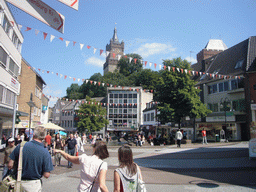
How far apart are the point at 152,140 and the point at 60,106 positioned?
55084 millimetres

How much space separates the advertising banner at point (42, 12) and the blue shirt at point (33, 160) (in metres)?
2.77

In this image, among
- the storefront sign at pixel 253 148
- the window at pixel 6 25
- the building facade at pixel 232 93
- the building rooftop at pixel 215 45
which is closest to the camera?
the storefront sign at pixel 253 148

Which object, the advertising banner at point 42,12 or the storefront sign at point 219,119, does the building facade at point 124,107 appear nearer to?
the storefront sign at point 219,119

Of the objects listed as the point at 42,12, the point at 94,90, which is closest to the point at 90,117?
the point at 94,90

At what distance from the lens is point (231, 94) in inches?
1192

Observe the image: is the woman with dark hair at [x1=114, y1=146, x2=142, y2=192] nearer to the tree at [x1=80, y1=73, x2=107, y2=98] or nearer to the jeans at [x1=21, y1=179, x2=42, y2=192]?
the jeans at [x1=21, y1=179, x2=42, y2=192]

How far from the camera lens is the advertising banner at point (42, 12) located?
473cm

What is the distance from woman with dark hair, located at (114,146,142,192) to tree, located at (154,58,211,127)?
23.6m

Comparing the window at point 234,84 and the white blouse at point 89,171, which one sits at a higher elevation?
the window at point 234,84

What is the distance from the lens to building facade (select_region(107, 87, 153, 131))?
59403mm

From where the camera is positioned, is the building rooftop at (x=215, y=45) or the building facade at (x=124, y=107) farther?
the building facade at (x=124, y=107)

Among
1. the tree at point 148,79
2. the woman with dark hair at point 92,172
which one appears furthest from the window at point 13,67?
the tree at point 148,79

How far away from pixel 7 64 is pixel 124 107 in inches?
1639

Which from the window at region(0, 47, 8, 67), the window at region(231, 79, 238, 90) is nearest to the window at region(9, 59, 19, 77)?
the window at region(0, 47, 8, 67)
